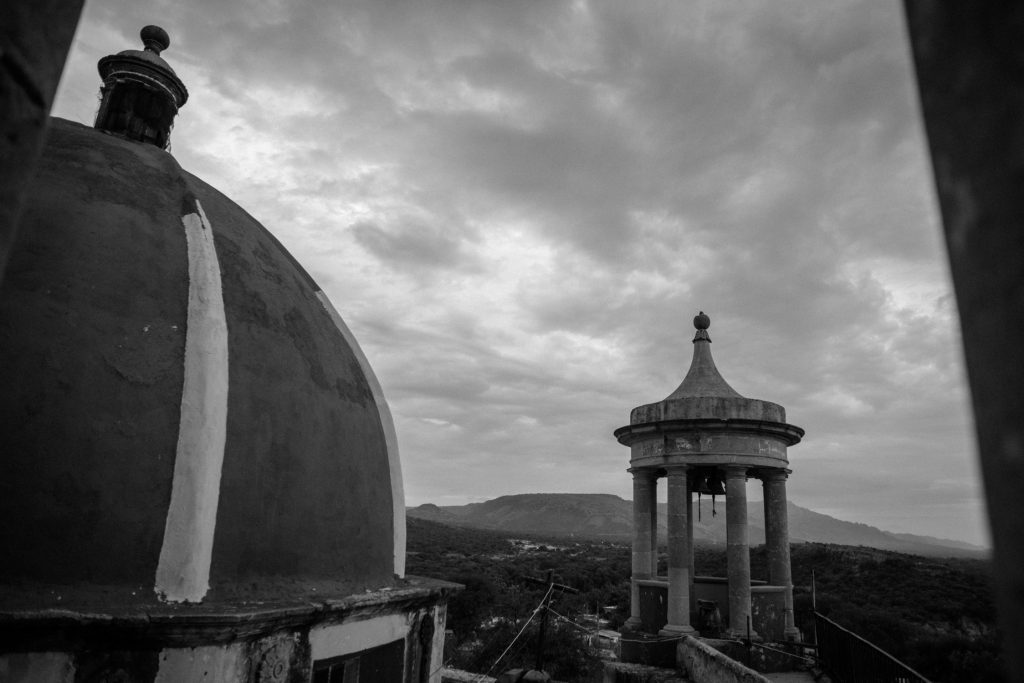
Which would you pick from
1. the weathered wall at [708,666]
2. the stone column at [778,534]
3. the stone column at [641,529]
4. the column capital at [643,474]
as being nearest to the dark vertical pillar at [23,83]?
the weathered wall at [708,666]

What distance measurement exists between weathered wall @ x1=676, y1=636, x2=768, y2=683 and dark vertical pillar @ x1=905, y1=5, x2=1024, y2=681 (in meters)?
8.90

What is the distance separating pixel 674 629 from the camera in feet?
40.7

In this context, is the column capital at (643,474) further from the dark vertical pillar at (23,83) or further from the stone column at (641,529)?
the dark vertical pillar at (23,83)

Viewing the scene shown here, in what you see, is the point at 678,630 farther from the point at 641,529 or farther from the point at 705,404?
the point at 705,404

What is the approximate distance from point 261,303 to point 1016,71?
19.6ft

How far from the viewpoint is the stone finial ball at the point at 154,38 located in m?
7.86

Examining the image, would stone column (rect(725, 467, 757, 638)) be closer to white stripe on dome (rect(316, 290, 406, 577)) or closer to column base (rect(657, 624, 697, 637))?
column base (rect(657, 624, 697, 637))

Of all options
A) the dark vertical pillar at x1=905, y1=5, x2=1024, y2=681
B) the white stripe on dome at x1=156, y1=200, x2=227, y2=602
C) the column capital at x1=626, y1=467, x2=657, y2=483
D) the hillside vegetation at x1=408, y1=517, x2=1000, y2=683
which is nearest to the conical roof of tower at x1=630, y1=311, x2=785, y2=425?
the column capital at x1=626, y1=467, x2=657, y2=483

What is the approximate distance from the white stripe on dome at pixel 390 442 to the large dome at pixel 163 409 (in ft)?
1.18

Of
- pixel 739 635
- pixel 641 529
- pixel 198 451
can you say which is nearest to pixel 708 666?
pixel 739 635

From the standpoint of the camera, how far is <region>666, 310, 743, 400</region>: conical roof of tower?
13.6m

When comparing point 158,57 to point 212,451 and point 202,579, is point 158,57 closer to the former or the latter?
point 212,451

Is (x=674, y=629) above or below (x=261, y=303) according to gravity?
below

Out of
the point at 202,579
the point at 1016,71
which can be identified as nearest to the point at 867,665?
the point at 202,579
